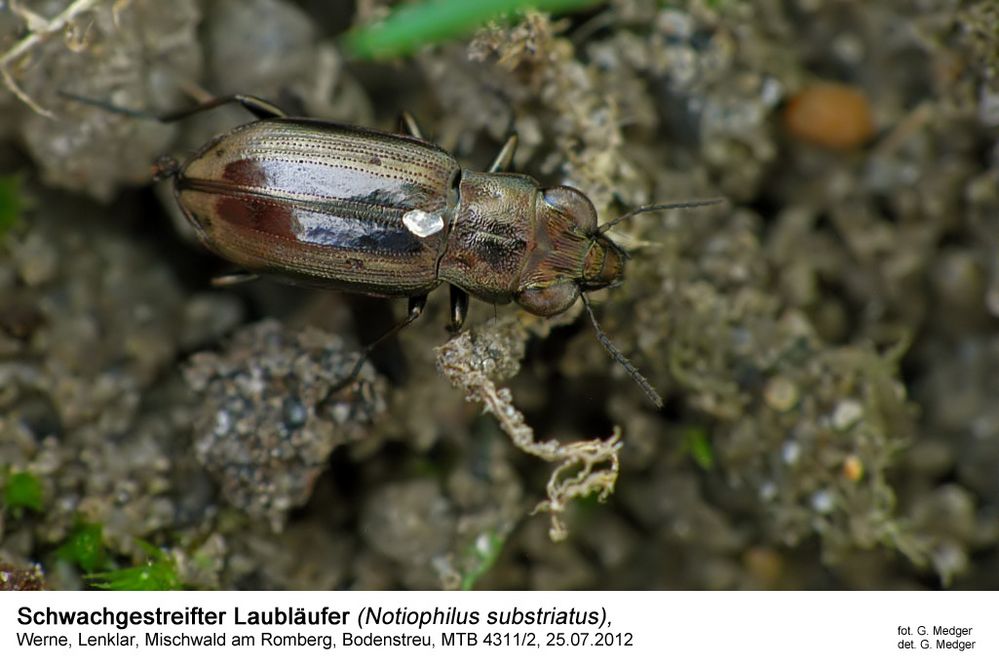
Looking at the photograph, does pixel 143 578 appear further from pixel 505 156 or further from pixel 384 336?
pixel 505 156

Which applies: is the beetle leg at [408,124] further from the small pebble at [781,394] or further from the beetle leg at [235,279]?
the small pebble at [781,394]

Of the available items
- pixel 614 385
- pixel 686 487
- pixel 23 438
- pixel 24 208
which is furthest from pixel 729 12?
pixel 23 438

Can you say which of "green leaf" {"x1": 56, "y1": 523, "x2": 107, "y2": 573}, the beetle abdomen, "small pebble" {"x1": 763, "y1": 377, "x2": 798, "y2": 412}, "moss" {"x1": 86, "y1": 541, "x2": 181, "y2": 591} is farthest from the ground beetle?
"green leaf" {"x1": 56, "y1": 523, "x2": 107, "y2": 573}

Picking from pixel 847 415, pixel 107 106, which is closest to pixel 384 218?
pixel 107 106

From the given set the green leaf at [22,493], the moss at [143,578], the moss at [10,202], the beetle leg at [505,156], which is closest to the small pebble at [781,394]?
the beetle leg at [505,156]

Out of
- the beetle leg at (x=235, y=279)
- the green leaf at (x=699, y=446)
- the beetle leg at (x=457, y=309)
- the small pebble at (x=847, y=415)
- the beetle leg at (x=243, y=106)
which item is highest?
the beetle leg at (x=243, y=106)
